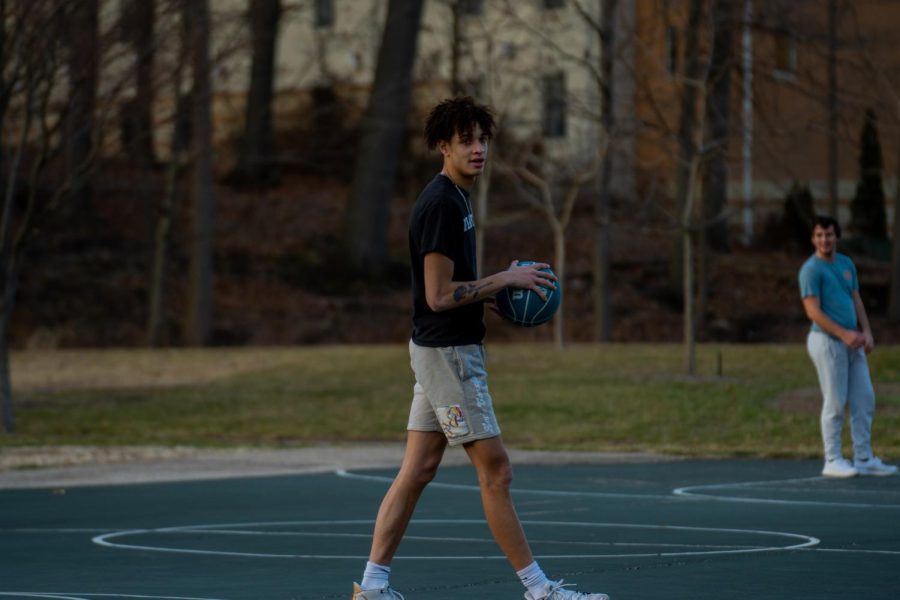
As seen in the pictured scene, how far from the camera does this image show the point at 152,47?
2366 cm

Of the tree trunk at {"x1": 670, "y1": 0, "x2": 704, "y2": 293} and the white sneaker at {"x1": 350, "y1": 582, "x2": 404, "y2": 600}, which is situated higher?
the tree trunk at {"x1": 670, "y1": 0, "x2": 704, "y2": 293}

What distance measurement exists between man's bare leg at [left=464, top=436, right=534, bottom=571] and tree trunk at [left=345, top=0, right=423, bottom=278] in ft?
97.0

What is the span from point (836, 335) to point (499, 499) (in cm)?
709

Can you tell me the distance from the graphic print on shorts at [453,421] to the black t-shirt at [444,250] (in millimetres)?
303

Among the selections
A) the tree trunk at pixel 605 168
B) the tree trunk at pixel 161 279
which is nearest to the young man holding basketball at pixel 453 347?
the tree trunk at pixel 605 168

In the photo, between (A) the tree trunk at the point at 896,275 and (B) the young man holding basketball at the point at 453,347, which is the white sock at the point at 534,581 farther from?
(A) the tree trunk at the point at 896,275

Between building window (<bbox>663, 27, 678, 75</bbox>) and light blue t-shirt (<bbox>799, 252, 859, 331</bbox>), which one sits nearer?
light blue t-shirt (<bbox>799, 252, 859, 331</bbox>)

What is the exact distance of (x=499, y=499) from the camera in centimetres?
798

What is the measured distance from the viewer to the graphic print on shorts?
26.0ft

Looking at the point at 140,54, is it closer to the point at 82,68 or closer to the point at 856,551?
the point at 82,68

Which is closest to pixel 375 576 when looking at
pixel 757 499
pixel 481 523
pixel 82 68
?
pixel 481 523

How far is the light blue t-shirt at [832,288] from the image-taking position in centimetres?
1445

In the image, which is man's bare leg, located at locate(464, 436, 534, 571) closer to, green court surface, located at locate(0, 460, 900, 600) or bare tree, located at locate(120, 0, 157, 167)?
green court surface, located at locate(0, 460, 900, 600)

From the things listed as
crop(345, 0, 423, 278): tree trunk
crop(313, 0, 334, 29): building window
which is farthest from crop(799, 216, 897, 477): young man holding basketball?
crop(313, 0, 334, 29): building window
